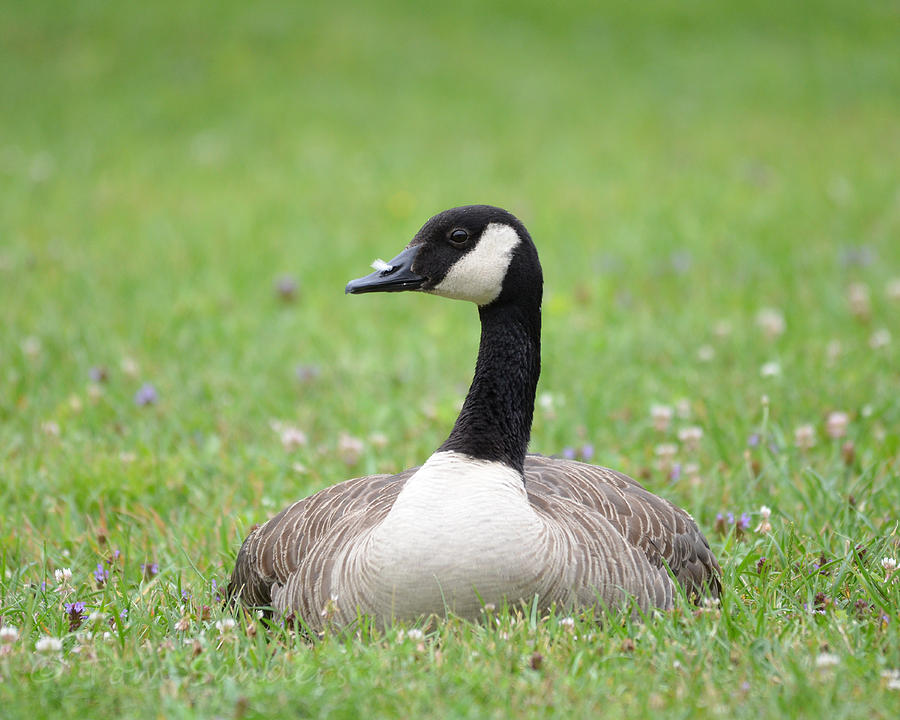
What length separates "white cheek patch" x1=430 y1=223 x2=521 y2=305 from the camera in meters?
3.44

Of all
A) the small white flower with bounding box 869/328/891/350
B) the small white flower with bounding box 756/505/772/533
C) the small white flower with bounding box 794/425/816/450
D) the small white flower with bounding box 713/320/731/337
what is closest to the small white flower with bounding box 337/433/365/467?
the small white flower with bounding box 756/505/772/533

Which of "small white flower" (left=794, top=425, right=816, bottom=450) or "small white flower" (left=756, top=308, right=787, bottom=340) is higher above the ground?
"small white flower" (left=756, top=308, right=787, bottom=340)

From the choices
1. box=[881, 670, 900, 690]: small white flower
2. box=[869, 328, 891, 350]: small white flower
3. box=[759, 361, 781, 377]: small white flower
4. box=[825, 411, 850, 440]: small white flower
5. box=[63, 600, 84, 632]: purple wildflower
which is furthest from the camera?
box=[869, 328, 891, 350]: small white flower

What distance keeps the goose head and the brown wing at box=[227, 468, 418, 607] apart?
0.73m

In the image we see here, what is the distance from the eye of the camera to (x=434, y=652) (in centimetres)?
279

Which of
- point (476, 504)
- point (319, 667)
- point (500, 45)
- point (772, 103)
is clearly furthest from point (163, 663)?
point (500, 45)

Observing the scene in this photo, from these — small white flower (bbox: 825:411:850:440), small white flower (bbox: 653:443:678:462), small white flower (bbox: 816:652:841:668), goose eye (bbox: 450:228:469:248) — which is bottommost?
small white flower (bbox: 816:652:841:668)

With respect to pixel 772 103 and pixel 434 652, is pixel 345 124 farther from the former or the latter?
pixel 434 652

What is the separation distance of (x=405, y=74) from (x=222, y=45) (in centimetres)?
301

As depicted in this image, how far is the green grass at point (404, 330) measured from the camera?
277 centimetres

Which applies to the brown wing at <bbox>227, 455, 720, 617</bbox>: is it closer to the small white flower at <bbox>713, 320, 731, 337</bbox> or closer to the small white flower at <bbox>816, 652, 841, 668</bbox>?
the small white flower at <bbox>816, 652, 841, 668</bbox>

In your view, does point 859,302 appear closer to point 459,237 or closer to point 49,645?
point 459,237

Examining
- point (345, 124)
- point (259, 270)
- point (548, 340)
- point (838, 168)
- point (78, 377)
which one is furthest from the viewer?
point (345, 124)

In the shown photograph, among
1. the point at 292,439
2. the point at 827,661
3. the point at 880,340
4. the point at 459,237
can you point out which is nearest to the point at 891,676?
the point at 827,661
